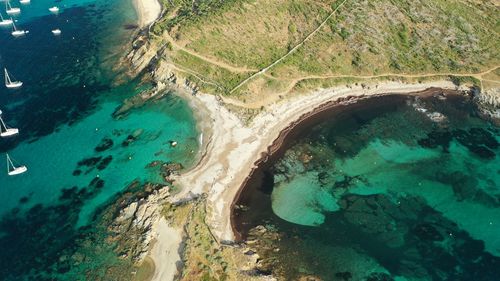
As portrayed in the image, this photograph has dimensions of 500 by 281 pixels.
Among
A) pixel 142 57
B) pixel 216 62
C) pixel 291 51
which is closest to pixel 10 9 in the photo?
pixel 142 57

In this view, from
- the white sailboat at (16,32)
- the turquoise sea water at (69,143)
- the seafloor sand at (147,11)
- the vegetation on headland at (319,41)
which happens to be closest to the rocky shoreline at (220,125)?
the vegetation on headland at (319,41)

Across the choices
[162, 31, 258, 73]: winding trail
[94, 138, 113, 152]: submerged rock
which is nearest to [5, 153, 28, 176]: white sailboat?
[94, 138, 113, 152]: submerged rock

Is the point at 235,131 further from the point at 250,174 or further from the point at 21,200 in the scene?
the point at 21,200

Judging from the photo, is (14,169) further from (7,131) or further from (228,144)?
(228,144)

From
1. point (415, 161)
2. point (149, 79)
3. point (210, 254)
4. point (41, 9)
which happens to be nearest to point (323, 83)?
point (415, 161)

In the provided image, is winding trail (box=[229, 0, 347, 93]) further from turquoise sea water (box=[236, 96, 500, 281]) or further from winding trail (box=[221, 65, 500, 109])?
turquoise sea water (box=[236, 96, 500, 281])
